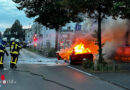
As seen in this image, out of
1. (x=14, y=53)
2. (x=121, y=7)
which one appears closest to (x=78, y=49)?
(x=14, y=53)

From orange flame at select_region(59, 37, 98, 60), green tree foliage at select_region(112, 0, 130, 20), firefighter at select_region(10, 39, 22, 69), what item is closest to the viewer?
green tree foliage at select_region(112, 0, 130, 20)

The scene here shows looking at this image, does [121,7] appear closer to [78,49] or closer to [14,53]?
[14,53]

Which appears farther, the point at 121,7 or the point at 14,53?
the point at 14,53

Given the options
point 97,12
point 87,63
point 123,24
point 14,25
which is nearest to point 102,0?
point 97,12

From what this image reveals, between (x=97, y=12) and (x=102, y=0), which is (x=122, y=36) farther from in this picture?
(x=102, y=0)

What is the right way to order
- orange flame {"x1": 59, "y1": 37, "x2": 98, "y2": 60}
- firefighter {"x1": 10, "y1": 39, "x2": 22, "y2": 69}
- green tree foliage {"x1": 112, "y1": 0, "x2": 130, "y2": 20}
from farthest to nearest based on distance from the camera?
1. orange flame {"x1": 59, "y1": 37, "x2": 98, "y2": 60}
2. firefighter {"x1": 10, "y1": 39, "x2": 22, "y2": 69}
3. green tree foliage {"x1": 112, "y1": 0, "x2": 130, "y2": 20}

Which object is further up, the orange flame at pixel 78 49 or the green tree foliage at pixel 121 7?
the green tree foliage at pixel 121 7

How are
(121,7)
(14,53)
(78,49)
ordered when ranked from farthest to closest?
(78,49) → (14,53) → (121,7)

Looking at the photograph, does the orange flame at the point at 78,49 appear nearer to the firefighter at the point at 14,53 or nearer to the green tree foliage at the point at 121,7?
the green tree foliage at the point at 121,7

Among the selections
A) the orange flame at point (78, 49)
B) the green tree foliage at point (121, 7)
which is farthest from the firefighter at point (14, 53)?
the green tree foliage at point (121, 7)

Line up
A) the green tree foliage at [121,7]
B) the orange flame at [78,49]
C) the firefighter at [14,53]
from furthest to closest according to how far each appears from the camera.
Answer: the orange flame at [78,49], the firefighter at [14,53], the green tree foliage at [121,7]

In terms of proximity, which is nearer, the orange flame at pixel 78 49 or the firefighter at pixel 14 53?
the firefighter at pixel 14 53

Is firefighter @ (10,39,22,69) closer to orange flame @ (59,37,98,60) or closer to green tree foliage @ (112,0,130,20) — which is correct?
orange flame @ (59,37,98,60)

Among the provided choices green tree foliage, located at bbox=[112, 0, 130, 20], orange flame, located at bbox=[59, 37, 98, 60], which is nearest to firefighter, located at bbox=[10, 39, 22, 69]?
orange flame, located at bbox=[59, 37, 98, 60]
